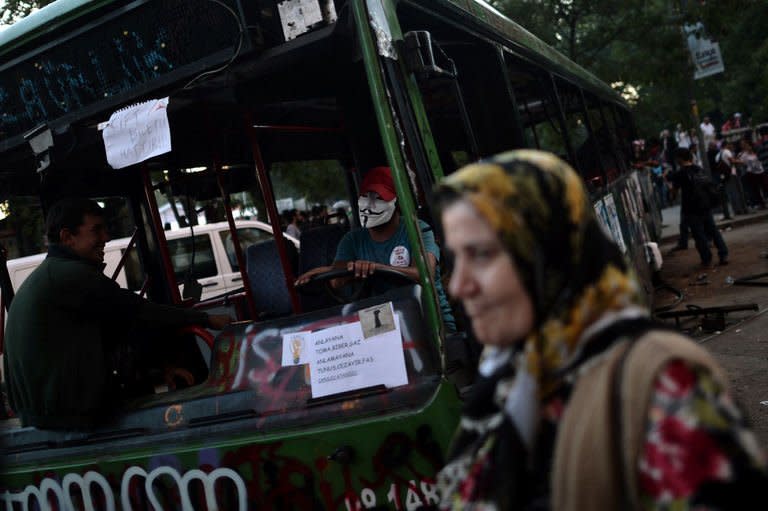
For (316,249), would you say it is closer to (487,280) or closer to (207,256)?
(487,280)

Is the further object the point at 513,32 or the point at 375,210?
the point at 513,32

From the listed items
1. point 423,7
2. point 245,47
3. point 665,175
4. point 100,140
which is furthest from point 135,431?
point 665,175

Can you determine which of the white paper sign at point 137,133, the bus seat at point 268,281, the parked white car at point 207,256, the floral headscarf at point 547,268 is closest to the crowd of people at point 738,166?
the parked white car at point 207,256

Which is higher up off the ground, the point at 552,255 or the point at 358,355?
the point at 552,255

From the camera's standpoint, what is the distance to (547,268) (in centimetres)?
147

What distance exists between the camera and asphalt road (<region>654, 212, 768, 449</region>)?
19.0 feet

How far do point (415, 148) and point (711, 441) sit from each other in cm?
227

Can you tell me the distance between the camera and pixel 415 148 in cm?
334

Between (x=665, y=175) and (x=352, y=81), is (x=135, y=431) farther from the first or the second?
(x=665, y=175)

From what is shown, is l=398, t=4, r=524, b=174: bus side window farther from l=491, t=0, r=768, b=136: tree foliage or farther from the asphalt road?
l=491, t=0, r=768, b=136: tree foliage

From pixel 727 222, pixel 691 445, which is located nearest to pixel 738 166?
pixel 727 222

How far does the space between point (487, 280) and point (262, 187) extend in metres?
2.84

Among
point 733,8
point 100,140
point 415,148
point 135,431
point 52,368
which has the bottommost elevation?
point 135,431

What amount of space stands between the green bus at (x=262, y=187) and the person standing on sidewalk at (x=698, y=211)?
26.4 feet
